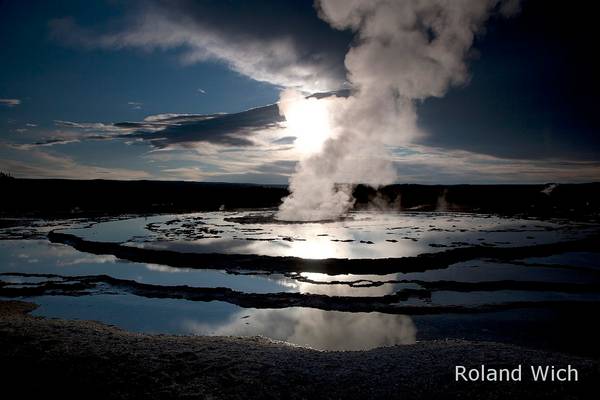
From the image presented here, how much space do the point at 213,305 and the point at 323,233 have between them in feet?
33.8

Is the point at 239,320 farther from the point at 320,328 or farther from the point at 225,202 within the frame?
the point at 225,202

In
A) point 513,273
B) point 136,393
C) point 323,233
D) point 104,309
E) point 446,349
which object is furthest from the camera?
point 323,233

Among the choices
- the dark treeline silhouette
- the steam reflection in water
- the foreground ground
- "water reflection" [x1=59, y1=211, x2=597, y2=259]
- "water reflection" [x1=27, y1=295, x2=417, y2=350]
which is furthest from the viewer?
the dark treeline silhouette

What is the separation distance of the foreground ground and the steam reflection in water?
1004mm

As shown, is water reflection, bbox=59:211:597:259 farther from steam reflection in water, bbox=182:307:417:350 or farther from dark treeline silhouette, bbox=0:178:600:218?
dark treeline silhouette, bbox=0:178:600:218

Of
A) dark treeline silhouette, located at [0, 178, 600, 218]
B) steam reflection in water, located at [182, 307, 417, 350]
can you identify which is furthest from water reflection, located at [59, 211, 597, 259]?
dark treeline silhouette, located at [0, 178, 600, 218]

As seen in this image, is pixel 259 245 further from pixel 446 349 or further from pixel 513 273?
pixel 446 349

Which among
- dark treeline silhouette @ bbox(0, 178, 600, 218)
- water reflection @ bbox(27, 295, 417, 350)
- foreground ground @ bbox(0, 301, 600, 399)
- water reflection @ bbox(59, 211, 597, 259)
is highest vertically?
dark treeline silhouette @ bbox(0, 178, 600, 218)

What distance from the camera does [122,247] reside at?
1636 centimetres

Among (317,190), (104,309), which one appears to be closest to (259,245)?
(104,309)

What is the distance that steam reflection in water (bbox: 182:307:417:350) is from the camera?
768 centimetres

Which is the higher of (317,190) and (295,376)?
(317,190)

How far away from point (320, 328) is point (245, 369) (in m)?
3.14

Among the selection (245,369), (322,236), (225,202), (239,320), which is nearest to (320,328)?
(239,320)
